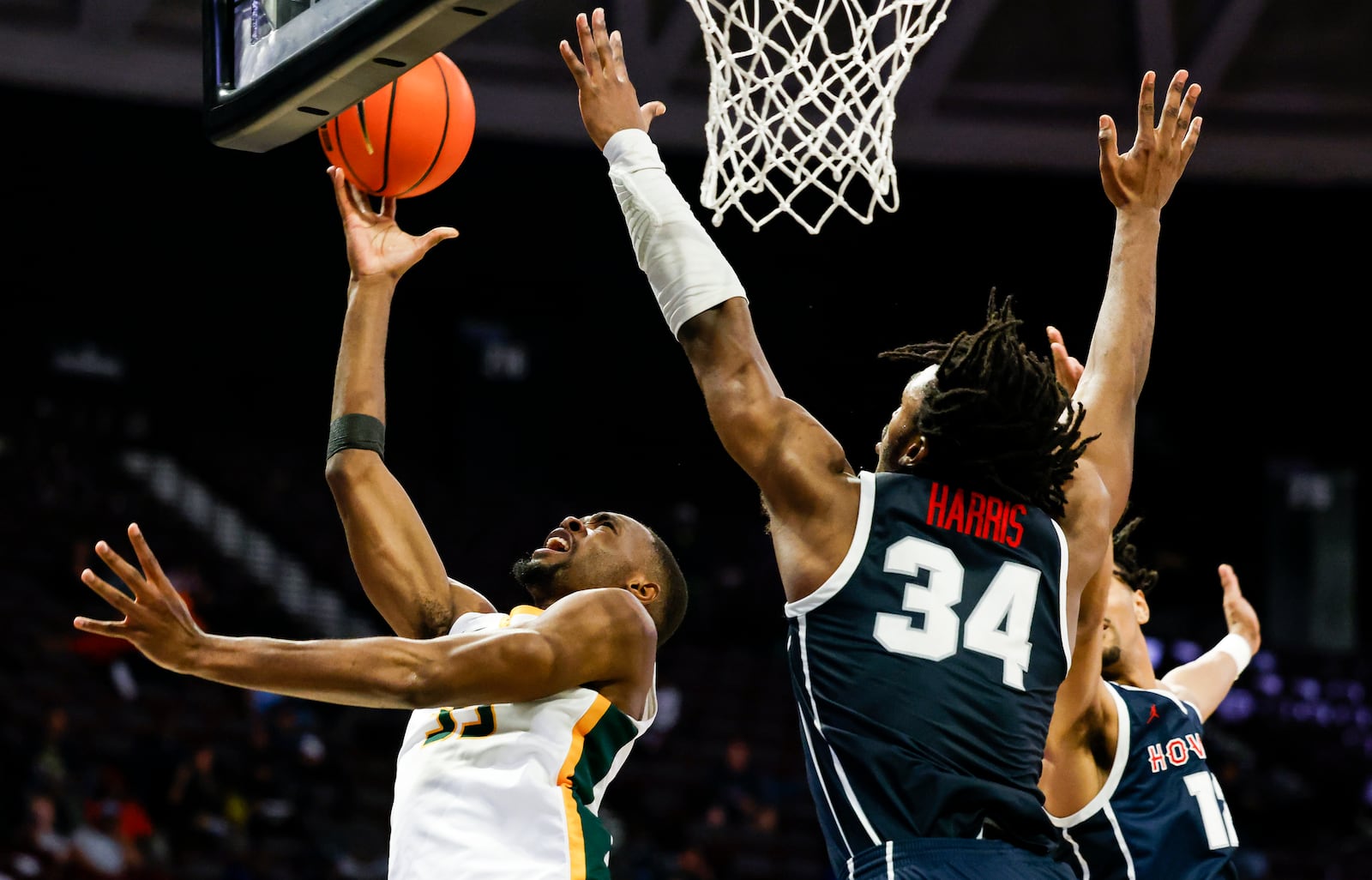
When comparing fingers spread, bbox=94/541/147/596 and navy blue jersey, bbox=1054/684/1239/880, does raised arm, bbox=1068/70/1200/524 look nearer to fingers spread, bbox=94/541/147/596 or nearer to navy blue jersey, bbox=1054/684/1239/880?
navy blue jersey, bbox=1054/684/1239/880

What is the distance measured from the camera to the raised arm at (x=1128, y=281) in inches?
111

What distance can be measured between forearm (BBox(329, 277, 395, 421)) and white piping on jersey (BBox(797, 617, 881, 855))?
1267 mm

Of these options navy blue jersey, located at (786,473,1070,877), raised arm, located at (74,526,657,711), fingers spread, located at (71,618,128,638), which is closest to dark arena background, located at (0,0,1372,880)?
raised arm, located at (74,526,657,711)

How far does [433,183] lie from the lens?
3451 millimetres

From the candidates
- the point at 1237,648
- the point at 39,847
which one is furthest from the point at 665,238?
the point at 39,847

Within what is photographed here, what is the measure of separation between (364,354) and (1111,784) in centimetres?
187

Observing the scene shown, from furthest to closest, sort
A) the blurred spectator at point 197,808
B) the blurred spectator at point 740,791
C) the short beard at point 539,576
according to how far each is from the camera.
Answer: the blurred spectator at point 740,791 < the blurred spectator at point 197,808 < the short beard at point 539,576

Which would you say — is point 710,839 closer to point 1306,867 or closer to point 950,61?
point 1306,867

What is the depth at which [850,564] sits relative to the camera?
7.53 ft

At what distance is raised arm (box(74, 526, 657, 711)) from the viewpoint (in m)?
2.21

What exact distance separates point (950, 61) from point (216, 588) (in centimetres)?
679

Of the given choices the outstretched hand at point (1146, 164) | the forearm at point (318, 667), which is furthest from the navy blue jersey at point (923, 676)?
the outstretched hand at point (1146, 164)

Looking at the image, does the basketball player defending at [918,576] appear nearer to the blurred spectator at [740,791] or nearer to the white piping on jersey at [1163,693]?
the white piping on jersey at [1163,693]

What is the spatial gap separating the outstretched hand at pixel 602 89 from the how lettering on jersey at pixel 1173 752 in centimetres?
179
